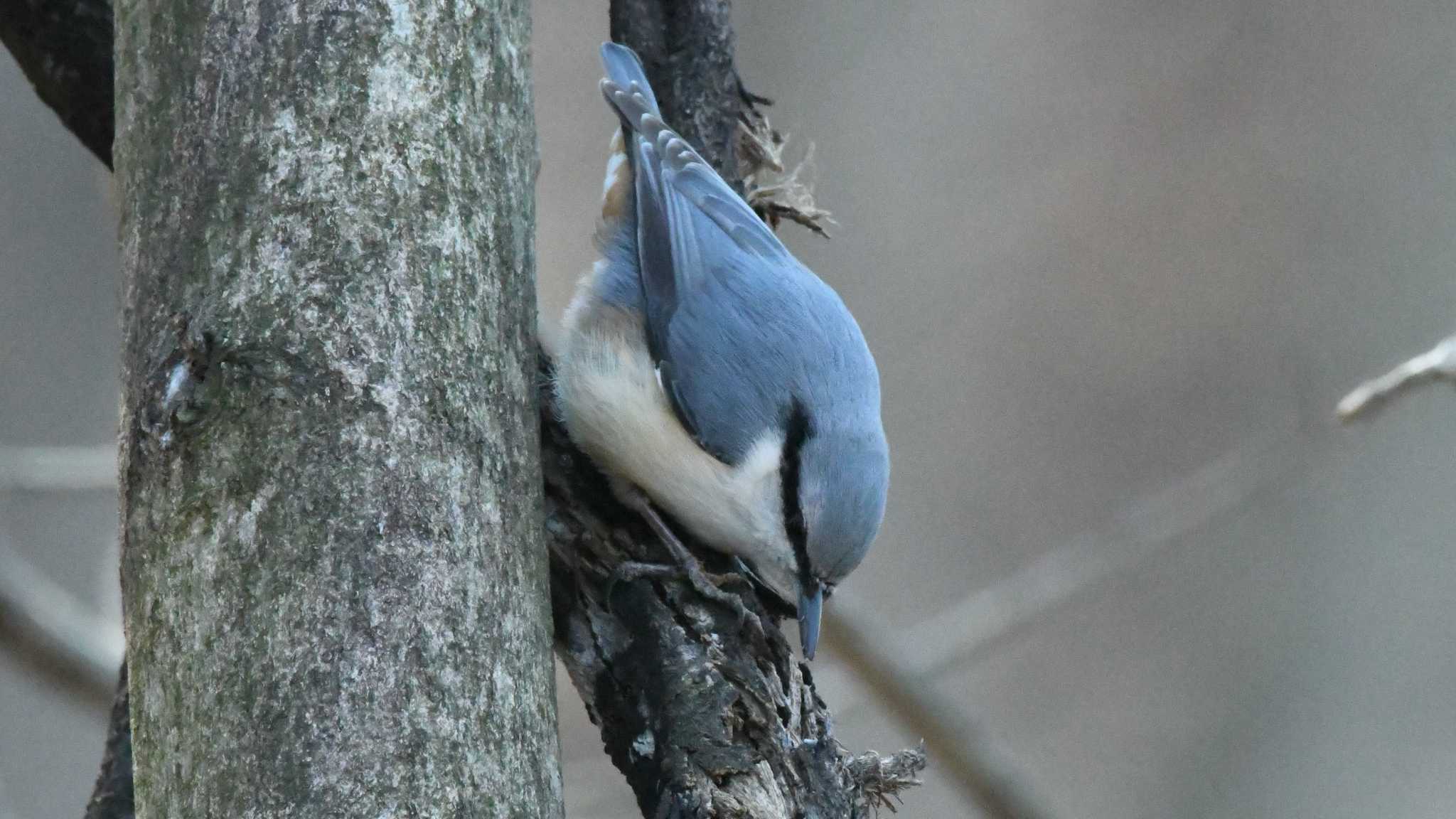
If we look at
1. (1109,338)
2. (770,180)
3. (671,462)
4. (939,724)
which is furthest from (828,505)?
(1109,338)

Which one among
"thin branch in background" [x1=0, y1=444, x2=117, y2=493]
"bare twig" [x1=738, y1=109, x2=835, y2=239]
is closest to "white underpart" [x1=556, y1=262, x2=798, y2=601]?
"bare twig" [x1=738, y1=109, x2=835, y2=239]

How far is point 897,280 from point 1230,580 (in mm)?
1490

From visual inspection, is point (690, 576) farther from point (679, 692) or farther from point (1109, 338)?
point (1109, 338)

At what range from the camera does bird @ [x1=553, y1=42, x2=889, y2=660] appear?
6.70ft

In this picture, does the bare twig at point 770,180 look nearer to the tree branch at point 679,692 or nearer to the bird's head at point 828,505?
the bird's head at point 828,505

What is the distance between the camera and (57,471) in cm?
279

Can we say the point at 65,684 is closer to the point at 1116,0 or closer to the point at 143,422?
the point at 143,422

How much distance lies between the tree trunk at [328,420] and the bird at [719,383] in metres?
0.50

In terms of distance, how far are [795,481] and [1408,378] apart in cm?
81

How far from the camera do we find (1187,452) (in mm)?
4840

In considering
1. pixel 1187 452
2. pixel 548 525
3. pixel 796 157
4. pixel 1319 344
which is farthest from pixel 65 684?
pixel 1319 344

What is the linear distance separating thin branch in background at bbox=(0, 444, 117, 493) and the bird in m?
0.98

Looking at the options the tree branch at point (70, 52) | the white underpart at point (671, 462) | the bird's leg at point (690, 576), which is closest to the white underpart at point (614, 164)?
the white underpart at point (671, 462)

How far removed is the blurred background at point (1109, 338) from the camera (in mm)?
4398
